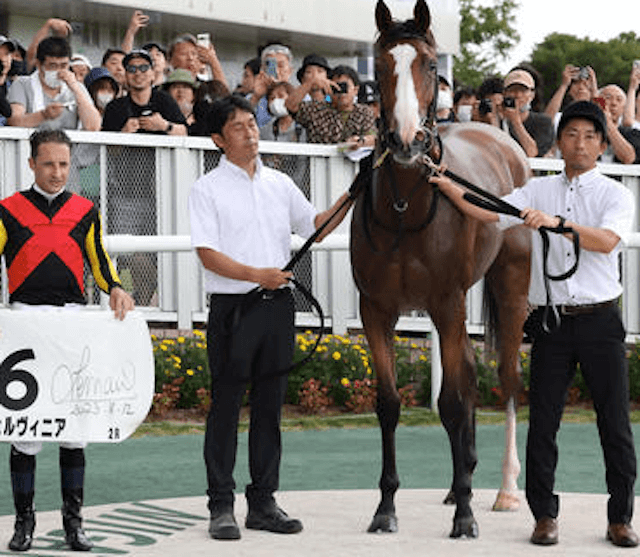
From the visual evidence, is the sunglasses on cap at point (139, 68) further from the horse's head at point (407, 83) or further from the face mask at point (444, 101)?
the horse's head at point (407, 83)

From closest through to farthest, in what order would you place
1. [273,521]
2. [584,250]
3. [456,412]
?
[584,250]
[273,521]
[456,412]

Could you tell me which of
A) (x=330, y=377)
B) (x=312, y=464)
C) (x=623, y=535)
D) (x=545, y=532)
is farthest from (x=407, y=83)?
(x=330, y=377)

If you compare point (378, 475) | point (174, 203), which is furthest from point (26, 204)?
point (174, 203)

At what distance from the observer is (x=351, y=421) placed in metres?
9.54

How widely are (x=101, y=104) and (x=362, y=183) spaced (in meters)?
5.13

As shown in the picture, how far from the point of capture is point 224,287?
19.1ft

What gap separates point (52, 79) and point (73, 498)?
4.83 m

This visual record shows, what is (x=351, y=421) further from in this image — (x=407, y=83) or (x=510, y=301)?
(x=407, y=83)

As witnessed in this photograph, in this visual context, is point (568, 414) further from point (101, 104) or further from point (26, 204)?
point (26, 204)

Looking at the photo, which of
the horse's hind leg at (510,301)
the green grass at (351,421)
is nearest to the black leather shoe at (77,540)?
the horse's hind leg at (510,301)

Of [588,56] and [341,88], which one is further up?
[588,56]

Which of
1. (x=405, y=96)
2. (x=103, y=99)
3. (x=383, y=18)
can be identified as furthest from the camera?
(x=103, y=99)

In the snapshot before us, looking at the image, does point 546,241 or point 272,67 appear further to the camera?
point 272,67

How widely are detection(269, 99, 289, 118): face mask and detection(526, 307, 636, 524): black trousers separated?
5.85 metres
